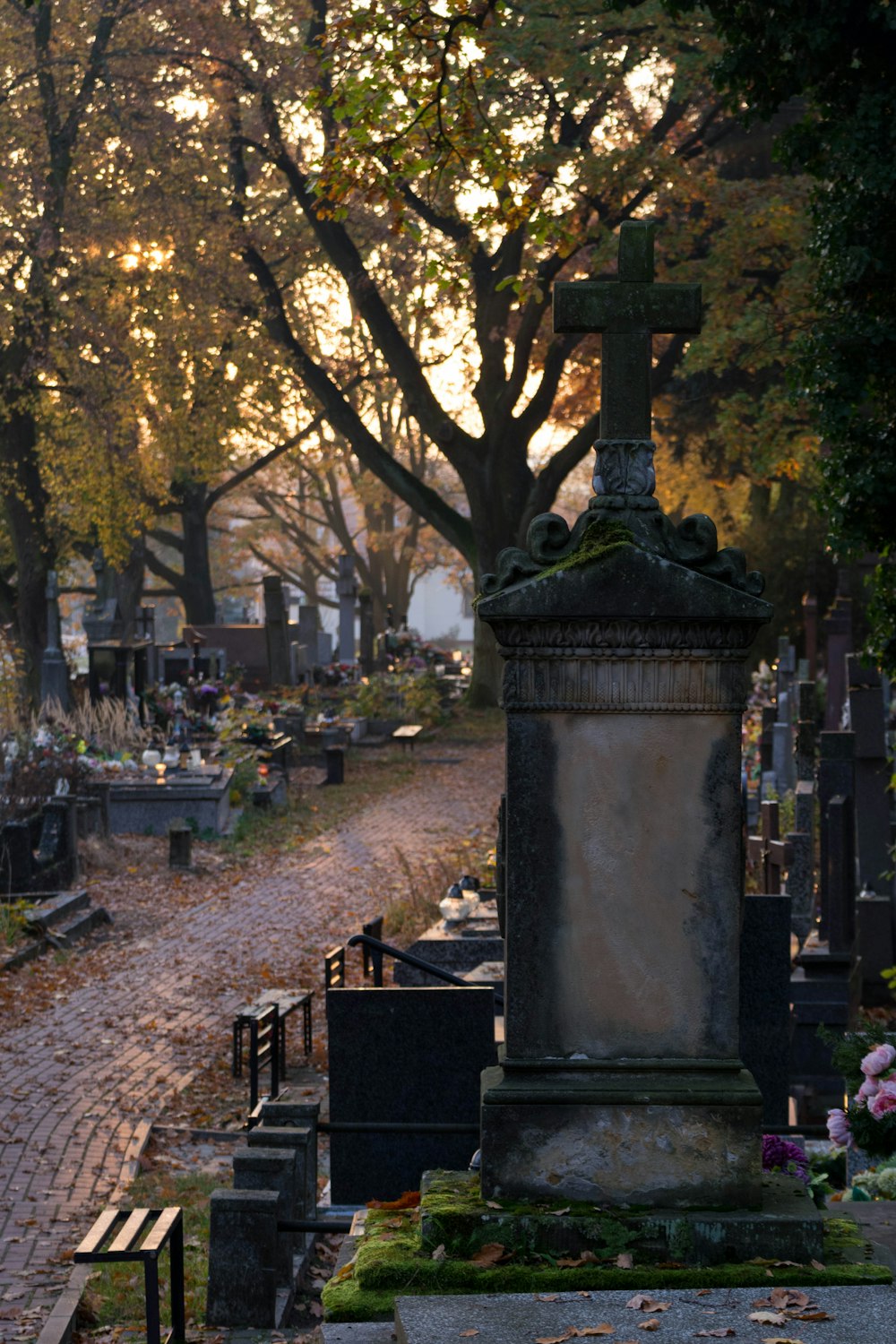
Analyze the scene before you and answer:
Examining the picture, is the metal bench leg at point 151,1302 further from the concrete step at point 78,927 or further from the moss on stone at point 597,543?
the concrete step at point 78,927

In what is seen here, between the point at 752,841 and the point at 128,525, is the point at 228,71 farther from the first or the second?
the point at 752,841

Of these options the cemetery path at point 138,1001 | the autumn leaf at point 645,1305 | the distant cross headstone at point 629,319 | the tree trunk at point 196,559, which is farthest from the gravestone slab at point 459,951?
the tree trunk at point 196,559

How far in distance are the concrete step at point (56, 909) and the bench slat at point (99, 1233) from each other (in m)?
8.02

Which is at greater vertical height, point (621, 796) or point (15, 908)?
point (621, 796)

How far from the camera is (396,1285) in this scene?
14.7ft

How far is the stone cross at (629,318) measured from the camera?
17.2 ft

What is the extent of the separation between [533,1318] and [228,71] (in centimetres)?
2220

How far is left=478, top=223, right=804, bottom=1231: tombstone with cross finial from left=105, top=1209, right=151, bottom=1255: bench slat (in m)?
1.33

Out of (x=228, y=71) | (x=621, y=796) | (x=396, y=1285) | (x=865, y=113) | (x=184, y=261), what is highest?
(x=228, y=71)

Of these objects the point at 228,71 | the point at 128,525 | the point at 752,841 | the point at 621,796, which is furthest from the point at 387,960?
the point at 128,525

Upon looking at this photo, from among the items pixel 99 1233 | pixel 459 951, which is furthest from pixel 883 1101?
pixel 459 951

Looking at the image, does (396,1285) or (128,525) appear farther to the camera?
(128,525)

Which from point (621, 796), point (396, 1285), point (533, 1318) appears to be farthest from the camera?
point (621, 796)

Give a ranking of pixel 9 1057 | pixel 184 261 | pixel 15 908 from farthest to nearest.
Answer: pixel 184 261, pixel 15 908, pixel 9 1057
